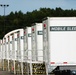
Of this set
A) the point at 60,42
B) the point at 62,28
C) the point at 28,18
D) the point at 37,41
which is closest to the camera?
the point at 60,42

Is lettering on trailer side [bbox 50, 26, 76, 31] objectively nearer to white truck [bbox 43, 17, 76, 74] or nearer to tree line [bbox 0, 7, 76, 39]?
white truck [bbox 43, 17, 76, 74]

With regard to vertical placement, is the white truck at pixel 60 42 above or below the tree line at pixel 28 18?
below

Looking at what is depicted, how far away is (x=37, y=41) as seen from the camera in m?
26.4

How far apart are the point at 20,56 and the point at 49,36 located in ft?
36.9

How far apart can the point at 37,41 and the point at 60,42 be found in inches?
204

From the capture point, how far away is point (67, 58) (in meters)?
21.5

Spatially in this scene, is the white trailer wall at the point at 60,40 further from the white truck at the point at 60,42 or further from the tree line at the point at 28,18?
the tree line at the point at 28,18

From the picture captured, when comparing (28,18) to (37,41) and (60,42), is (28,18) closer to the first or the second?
(37,41)

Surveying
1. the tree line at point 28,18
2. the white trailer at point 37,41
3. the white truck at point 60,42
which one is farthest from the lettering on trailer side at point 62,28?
the tree line at point 28,18

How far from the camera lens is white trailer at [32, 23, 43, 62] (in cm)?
2576

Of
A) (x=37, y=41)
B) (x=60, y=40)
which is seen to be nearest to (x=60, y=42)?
(x=60, y=40)

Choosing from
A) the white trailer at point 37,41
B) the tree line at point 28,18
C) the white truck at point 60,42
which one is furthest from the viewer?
the tree line at point 28,18

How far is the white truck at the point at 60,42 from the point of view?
2136 centimetres

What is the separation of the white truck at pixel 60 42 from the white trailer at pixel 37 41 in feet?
13.0
